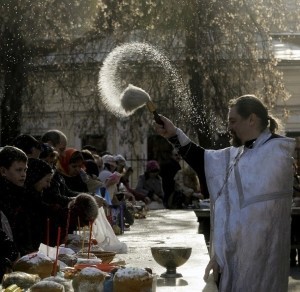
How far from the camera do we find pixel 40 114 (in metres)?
23.1

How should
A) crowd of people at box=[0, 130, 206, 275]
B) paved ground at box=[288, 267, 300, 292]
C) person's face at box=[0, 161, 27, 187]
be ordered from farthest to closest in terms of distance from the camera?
paved ground at box=[288, 267, 300, 292] → person's face at box=[0, 161, 27, 187] → crowd of people at box=[0, 130, 206, 275]

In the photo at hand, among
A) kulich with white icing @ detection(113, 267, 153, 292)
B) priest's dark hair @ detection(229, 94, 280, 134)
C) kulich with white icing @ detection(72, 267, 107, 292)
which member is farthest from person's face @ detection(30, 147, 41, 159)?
kulich with white icing @ detection(113, 267, 153, 292)

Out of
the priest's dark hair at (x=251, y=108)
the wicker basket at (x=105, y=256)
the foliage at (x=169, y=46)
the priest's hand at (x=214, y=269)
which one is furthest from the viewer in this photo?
the foliage at (x=169, y=46)

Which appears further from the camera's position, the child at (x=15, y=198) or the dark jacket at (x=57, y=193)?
the dark jacket at (x=57, y=193)

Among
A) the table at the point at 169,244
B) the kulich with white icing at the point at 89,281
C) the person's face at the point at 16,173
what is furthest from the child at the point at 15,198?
the kulich with white icing at the point at 89,281

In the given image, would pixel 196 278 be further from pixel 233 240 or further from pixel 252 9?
pixel 252 9

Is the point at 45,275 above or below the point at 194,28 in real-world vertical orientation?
below

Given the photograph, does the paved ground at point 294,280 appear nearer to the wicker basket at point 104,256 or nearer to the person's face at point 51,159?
the person's face at point 51,159

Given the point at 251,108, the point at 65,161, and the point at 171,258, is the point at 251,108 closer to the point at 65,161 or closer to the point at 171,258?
the point at 171,258

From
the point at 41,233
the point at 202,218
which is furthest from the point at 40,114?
the point at 41,233

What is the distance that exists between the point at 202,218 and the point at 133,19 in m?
5.34

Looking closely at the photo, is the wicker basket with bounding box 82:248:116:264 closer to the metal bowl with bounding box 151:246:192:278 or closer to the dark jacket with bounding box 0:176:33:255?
the metal bowl with bounding box 151:246:192:278

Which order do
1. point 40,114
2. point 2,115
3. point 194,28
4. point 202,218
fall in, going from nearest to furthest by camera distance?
point 202,218, point 2,115, point 194,28, point 40,114

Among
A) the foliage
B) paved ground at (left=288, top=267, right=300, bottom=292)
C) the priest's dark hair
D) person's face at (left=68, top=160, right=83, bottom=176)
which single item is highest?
the foliage
